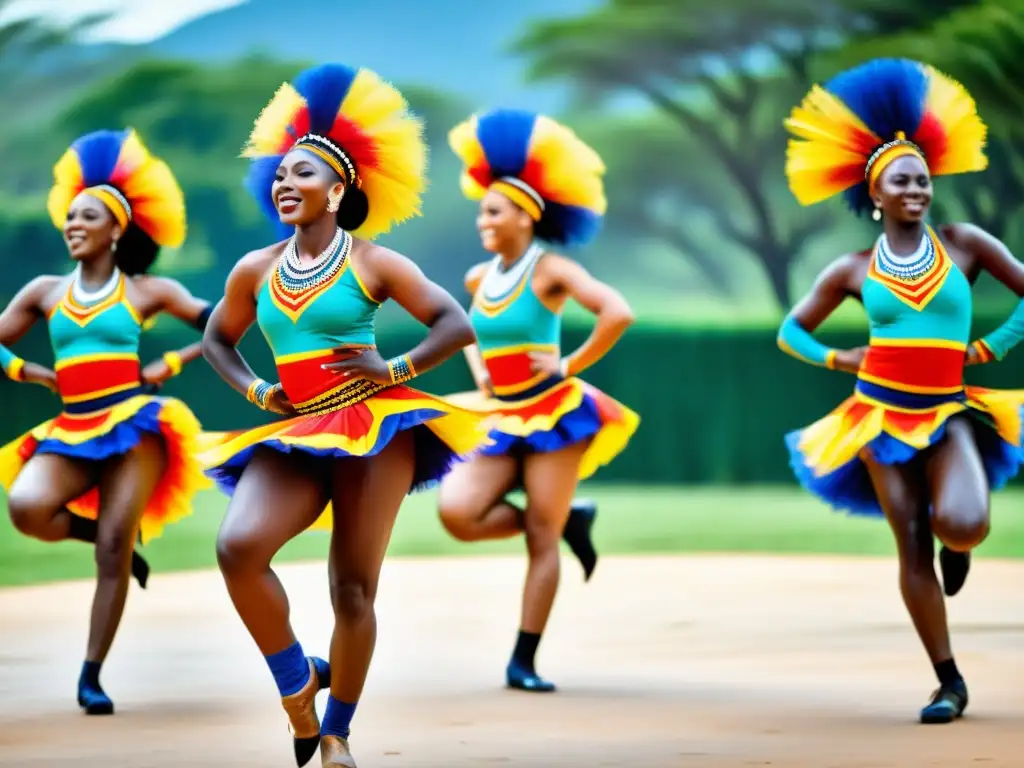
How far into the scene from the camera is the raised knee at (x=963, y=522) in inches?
245

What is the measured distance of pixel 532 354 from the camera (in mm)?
7586

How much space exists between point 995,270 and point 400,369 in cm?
244

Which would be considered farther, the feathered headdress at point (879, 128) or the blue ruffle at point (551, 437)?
the blue ruffle at point (551, 437)

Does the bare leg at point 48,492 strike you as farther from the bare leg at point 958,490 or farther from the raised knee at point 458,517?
the bare leg at point 958,490

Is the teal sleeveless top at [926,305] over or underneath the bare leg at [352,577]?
over

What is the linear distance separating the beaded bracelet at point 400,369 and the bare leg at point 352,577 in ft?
0.84

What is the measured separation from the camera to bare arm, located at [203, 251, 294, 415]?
565cm

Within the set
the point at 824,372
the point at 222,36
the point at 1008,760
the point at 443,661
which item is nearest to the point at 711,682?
the point at 443,661

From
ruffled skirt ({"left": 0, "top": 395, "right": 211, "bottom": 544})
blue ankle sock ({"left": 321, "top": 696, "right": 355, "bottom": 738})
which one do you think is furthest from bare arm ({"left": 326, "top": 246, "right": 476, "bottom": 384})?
ruffled skirt ({"left": 0, "top": 395, "right": 211, "bottom": 544})

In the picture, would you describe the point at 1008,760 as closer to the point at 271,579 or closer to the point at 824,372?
the point at 271,579

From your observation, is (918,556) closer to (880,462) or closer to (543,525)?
(880,462)

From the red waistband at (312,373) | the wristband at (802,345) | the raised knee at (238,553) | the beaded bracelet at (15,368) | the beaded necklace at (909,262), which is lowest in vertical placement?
the beaded bracelet at (15,368)

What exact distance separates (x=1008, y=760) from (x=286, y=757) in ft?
7.35

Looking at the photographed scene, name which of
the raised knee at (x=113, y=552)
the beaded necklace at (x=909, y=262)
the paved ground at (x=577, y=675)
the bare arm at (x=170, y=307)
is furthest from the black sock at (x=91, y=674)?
the beaded necklace at (x=909, y=262)
